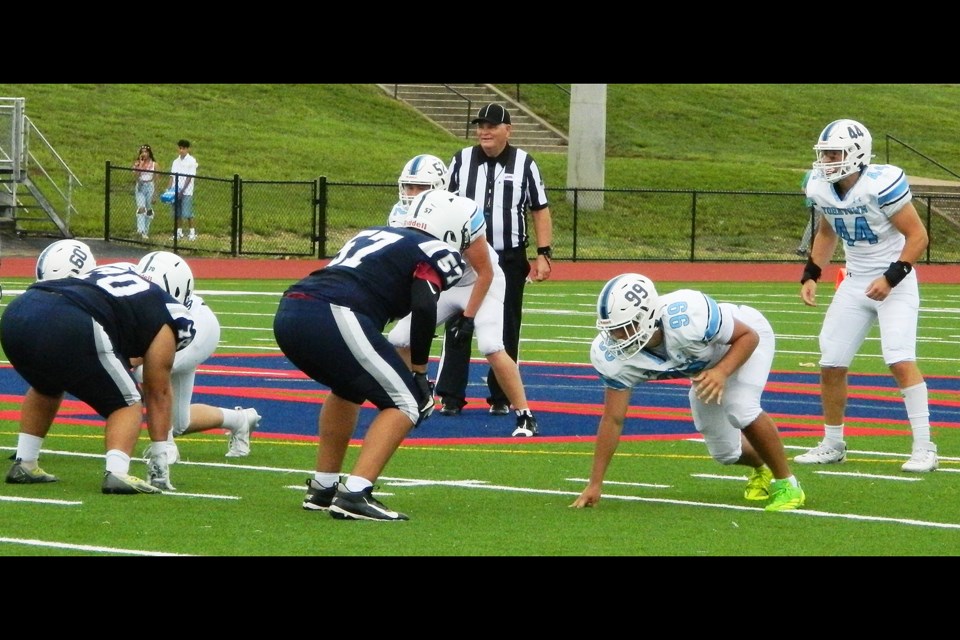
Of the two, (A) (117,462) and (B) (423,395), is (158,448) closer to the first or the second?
(A) (117,462)

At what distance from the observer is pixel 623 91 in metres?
46.8

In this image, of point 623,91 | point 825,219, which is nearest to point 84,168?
point 623,91

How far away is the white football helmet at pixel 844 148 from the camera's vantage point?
848 cm

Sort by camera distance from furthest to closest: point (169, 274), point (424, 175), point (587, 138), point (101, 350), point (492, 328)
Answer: point (587, 138)
point (492, 328)
point (424, 175)
point (169, 274)
point (101, 350)

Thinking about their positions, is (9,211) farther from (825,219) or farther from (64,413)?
(825,219)

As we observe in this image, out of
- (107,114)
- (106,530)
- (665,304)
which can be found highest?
(107,114)

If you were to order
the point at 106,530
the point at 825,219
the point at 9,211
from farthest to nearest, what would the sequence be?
1. the point at 9,211
2. the point at 825,219
3. the point at 106,530

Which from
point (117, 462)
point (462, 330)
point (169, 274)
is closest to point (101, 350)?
point (117, 462)

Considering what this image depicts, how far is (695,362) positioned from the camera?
7.22 meters

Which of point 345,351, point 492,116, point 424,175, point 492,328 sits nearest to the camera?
point 345,351

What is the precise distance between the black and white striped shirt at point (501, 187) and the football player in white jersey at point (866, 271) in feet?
7.01

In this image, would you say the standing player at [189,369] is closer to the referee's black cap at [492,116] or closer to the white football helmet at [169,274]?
the white football helmet at [169,274]

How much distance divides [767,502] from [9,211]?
2240 cm

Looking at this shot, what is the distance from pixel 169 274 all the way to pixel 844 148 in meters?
3.54
